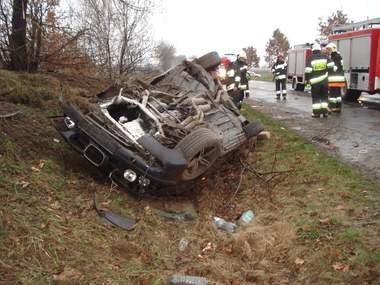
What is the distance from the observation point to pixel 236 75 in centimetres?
1198

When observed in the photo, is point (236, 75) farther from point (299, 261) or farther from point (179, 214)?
point (299, 261)

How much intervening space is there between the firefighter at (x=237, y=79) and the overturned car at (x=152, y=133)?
15.2ft

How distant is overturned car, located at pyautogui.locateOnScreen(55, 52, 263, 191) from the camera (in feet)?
17.3

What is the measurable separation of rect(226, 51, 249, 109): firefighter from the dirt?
529 cm

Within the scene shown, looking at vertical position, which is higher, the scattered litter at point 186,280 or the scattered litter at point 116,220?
the scattered litter at point 116,220

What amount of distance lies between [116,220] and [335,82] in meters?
8.49

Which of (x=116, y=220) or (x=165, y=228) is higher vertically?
(x=116, y=220)

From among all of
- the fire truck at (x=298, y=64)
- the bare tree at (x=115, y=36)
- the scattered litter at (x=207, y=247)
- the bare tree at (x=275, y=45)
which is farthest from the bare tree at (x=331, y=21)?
the scattered litter at (x=207, y=247)

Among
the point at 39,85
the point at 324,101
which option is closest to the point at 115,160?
the point at 39,85

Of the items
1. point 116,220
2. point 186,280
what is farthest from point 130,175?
point 186,280

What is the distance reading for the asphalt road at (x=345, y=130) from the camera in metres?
7.13

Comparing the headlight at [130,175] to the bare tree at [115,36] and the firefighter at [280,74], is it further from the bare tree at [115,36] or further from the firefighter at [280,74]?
the firefighter at [280,74]

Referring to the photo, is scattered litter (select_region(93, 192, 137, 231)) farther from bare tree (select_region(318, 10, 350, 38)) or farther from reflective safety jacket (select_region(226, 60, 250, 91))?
bare tree (select_region(318, 10, 350, 38))

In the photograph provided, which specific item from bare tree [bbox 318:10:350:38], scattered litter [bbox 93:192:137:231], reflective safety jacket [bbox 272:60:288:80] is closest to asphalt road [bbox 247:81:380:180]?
reflective safety jacket [bbox 272:60:288:80]
